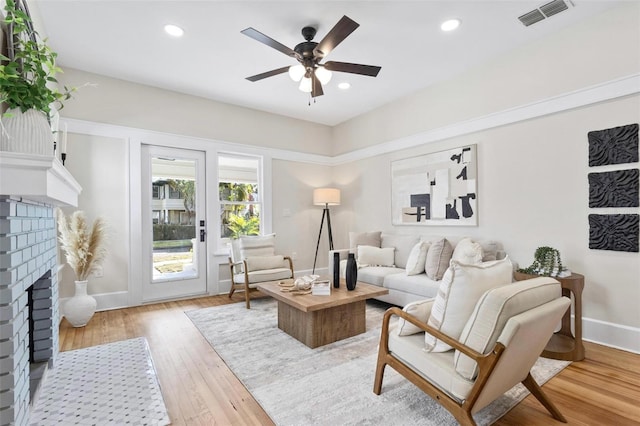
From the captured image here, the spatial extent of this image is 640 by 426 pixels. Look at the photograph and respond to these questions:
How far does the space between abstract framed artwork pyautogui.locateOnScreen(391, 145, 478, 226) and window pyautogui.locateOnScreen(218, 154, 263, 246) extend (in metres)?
2.28

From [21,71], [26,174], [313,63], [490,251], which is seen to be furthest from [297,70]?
[490,251]

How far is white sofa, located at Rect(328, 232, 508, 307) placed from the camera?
134 inches

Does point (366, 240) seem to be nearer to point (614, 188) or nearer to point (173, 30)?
point (614, 188)

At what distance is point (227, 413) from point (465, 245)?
2863 millimetres

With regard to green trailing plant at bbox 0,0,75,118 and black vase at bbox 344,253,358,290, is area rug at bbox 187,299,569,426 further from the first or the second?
green trailing plant at bbox 0,0,75,118

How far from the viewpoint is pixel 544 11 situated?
2.78 meters

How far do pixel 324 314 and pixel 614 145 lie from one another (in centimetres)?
300

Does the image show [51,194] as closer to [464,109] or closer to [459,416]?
[459,416]

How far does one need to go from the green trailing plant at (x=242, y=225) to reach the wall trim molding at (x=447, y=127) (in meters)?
1.13

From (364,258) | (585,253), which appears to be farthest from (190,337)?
(585,253)

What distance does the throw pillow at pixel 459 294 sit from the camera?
62.9 inches

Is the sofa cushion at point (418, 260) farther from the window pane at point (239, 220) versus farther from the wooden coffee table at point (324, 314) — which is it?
the window pane at point (239, 220)

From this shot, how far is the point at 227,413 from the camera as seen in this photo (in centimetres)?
187

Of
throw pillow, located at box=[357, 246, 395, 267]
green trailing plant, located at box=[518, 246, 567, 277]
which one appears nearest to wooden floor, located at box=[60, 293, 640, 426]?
green trailing plant, located at box=[518, 246, 567, 277]
